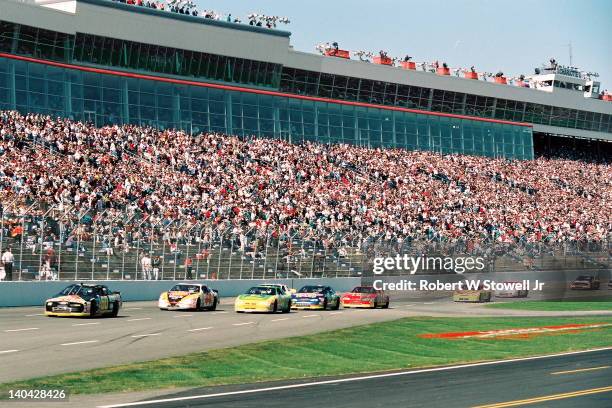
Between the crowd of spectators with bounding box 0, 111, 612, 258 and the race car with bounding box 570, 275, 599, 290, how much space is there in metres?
5.80

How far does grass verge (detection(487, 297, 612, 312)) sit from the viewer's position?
54750 mm

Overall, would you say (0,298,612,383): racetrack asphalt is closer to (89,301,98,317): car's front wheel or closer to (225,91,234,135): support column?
(89,301,98,317): car's front wheel

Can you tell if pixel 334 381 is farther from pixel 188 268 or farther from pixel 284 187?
pixel 284 187

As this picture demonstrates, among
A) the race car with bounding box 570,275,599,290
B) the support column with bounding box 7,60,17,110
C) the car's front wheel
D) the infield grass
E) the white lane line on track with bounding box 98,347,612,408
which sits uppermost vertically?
the support column with bounding box 7,60,17,110

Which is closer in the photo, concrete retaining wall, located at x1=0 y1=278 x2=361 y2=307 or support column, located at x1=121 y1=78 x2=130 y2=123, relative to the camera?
concrete retaining wall, located at x1=0 y1=278 x2=361 y2=307

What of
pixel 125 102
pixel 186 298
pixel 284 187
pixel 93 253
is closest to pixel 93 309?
pixel 186 298

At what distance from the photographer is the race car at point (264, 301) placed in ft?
137

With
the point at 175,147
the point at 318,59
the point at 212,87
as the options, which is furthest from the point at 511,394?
the point at 318,59

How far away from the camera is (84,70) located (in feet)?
217

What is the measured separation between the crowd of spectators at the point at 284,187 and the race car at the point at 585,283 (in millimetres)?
5805

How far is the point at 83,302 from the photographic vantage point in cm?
3512

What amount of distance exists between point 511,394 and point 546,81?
88491 millimetres

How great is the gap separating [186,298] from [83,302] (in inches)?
262

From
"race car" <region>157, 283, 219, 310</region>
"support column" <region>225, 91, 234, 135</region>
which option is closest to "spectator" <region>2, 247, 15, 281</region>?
"race car" <region>157, 283, 219, 310</region>
